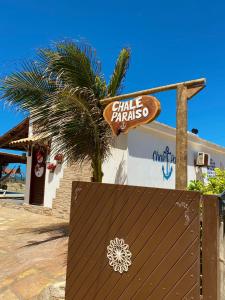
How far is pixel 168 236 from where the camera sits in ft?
11.2

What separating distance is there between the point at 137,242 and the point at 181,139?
210 cm

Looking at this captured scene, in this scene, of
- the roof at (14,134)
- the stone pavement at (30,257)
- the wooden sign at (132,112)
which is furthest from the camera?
the roof at (14,134)

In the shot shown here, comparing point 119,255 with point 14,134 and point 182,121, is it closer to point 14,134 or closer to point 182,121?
point 182,121

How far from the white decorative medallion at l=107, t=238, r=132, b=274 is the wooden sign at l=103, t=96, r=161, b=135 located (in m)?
2.27

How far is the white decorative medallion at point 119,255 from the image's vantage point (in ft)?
12.1

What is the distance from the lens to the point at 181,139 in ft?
16.9

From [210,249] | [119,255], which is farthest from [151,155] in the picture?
Result: [210,249]

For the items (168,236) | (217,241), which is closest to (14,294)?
(168,236)

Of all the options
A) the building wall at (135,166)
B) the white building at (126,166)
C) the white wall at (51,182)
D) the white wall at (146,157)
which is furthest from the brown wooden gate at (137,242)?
the white wall at (51,182)

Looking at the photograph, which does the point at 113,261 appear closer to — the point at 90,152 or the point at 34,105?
the point at 90,152

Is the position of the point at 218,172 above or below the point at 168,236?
above

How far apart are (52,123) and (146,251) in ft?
15.0

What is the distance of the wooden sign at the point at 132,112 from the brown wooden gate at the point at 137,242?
66.3 inches

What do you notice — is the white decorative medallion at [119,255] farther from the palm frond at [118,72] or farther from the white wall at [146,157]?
the white wall at [146,157]
